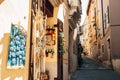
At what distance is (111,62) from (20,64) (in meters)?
17.1

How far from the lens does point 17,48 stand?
450 centimetres

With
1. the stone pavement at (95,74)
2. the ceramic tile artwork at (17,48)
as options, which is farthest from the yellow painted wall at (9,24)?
the stone pavement at (95,74)

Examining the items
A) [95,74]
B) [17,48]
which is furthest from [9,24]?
[95,74]

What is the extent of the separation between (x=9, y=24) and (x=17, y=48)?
0.46 m

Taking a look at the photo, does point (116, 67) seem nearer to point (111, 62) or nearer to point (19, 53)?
point (111, 62)

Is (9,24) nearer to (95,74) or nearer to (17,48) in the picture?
(17,48)

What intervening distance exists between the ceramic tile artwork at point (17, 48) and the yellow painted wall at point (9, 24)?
7cm

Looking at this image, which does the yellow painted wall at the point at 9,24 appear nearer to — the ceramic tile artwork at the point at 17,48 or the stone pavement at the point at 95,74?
the ceramic tile artwork at the point at 17,48

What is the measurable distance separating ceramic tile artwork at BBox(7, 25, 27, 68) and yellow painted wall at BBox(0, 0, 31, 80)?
0.23ft

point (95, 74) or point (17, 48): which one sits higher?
point (17, 48)

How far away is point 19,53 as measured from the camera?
4523 millimetres

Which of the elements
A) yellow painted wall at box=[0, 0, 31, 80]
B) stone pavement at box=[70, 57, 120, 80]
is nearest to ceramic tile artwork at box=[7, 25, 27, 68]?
yellow painted wall at box=[0, 0, 31, 80]

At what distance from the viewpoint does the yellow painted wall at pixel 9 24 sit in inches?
173

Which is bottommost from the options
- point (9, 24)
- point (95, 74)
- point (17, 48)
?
point (95, 74)
